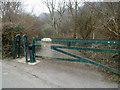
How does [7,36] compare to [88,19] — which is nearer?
[7,36]

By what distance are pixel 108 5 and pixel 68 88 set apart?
163 inches

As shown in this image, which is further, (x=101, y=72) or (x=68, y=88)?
(x=101, y=72)

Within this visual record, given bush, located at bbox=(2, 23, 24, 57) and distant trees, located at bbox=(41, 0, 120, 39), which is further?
bush, located at bbox=(2, 23, 24, 57)

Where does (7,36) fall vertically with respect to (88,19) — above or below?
below

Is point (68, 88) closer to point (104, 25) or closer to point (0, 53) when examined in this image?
point (104, 25)

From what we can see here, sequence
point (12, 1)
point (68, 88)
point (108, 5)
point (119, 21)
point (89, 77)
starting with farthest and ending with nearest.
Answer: point (12, 1) → point (108, 5) → point (119, 21) → point (89, 77) → point (68, 88)

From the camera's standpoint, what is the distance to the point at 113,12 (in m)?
4.19

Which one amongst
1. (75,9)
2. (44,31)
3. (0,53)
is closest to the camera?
(0,53)

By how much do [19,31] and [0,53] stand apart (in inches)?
69.1

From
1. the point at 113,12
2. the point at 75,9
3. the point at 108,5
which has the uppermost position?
the point at 75,9

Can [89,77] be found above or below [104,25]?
below

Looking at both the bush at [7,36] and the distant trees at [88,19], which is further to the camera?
the bush at [7,36]

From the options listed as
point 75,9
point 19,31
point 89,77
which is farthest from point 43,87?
point 75,9

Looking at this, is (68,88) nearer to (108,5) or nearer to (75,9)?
(108,5)
